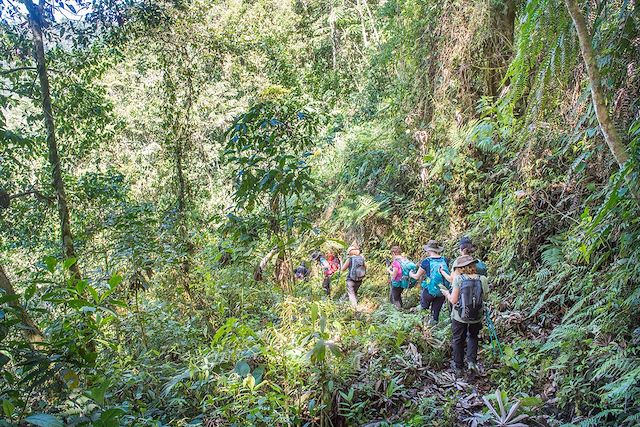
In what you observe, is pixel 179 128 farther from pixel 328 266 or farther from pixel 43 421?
pixel 43 421

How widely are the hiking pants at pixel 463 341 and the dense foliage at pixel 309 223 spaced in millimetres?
264

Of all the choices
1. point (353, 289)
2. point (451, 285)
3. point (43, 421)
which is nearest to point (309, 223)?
point (451, 285)

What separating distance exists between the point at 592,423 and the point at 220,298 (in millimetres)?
5213

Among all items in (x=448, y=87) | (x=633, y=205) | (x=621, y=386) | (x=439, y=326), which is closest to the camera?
(x=621, y=386)

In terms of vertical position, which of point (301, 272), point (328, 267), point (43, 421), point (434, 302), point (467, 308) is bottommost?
point (301, 272)

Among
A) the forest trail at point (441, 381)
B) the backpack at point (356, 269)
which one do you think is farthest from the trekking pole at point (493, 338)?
the backpack at point (356, 269)

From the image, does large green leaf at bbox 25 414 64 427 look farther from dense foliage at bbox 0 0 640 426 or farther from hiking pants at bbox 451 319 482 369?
hiking pants at bbox 451 319 482 369

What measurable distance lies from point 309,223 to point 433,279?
281cm

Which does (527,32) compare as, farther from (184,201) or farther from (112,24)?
(184,201)

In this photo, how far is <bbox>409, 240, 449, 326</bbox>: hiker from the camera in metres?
6.86

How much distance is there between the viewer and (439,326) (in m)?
6.84

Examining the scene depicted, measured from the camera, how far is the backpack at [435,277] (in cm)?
684

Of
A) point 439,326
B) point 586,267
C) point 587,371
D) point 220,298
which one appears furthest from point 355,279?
point 587,371

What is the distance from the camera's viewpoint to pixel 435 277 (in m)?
6.87
